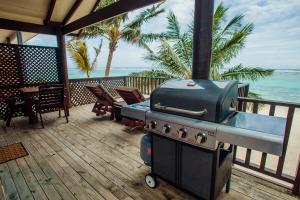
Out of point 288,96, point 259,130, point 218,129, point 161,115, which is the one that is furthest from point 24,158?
point 288,96

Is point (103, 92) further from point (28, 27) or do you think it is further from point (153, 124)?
point (153, 124)

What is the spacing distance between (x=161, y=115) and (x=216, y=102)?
492 mm

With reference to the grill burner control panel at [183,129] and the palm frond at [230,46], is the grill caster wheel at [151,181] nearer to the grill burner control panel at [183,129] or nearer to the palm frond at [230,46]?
the grill burner control panel at [183,129]

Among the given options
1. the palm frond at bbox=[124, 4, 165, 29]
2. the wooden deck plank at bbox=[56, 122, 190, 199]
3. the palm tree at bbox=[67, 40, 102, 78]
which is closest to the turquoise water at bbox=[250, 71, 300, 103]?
the palm frond at bbox=[124, 4, 165, 29]

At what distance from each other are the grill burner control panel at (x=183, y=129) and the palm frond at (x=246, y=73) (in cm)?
424

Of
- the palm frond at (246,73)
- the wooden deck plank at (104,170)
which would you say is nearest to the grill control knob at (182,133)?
the wooden deck plank at (104,170)

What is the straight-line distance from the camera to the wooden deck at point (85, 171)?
1.89 metres

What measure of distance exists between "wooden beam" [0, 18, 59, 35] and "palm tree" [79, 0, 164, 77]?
3.38 metres

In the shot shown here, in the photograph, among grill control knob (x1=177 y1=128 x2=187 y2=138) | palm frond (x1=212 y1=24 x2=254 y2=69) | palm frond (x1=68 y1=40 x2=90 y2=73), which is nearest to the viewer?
grill control knob (x1=177 y1=128 x2=187 y2=138)

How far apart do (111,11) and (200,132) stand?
10.5 feet

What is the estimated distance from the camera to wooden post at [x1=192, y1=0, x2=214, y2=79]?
1.80m

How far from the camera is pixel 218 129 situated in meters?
1.22

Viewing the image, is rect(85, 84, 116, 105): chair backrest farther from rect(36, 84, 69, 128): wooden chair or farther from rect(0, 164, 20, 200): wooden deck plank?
rect(0, 164, 20, 200): wooden deck plank

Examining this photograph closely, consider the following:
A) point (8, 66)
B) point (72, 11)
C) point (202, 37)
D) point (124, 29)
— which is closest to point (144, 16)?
point (124, 29)
